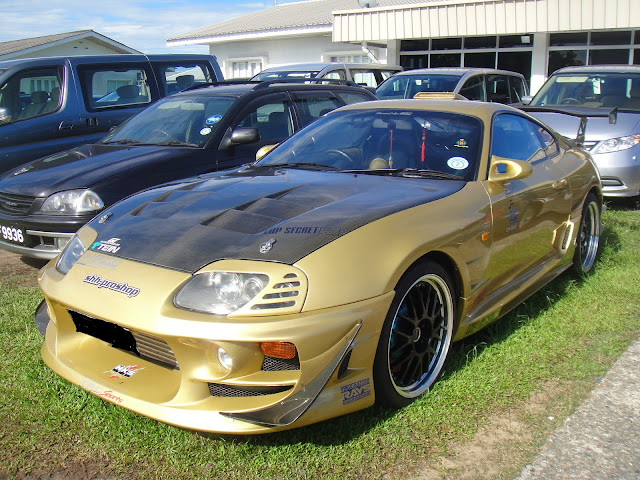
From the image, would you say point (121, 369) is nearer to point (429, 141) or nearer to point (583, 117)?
point (429, 141)

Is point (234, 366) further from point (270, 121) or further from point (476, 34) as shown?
point (476, 34)

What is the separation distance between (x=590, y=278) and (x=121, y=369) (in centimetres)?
378

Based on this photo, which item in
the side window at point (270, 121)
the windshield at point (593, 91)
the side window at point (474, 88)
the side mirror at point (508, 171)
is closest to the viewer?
the side mirror at point (508, 171)

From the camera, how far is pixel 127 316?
8.50 feet

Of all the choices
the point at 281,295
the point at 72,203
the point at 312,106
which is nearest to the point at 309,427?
the point at 281,295

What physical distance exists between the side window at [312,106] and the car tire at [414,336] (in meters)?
3.47

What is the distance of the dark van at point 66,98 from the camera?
6.96 meters

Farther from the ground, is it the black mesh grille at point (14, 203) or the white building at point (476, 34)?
the white building at point (476, 34)

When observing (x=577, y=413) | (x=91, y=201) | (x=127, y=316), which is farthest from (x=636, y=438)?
(x=91, y=201)

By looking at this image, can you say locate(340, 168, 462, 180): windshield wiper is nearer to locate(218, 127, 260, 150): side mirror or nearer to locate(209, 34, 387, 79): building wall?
locate(218, 127, 260, 150): side mirror

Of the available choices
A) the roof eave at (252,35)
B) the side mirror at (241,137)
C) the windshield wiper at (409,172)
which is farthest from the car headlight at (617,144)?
the roof eave at (252,35)

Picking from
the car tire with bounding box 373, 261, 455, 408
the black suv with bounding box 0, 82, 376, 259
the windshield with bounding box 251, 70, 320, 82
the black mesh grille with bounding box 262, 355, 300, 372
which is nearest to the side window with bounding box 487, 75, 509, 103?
the windshield with bounding box 251, 70, 320, 82

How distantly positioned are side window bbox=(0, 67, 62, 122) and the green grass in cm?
380

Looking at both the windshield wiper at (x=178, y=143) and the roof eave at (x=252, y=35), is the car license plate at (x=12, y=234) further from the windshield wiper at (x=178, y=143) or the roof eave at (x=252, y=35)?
the roof eave at (x=252, y=35)
